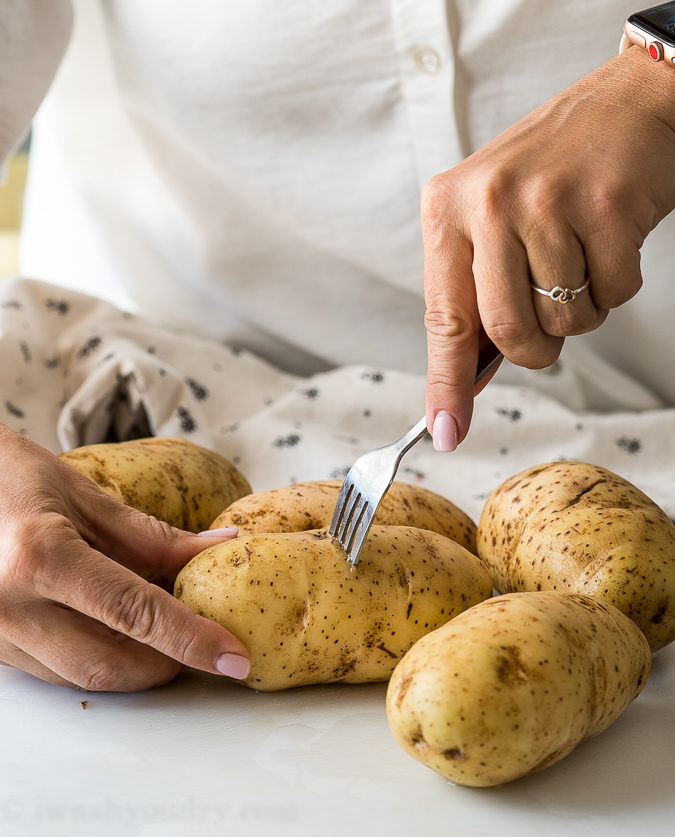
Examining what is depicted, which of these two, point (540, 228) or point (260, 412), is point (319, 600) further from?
point (260, 412)

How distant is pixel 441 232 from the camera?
2.48 ft

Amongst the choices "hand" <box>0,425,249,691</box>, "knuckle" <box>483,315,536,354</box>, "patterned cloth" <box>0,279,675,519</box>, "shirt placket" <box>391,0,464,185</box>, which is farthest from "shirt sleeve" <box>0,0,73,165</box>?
"knuckle" <box>483,315,536,354</box>

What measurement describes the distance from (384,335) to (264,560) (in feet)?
2.68

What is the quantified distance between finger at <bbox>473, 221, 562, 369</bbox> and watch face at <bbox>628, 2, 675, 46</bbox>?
0.25m

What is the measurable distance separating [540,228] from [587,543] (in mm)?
254

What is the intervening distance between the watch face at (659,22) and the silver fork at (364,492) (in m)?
0.33

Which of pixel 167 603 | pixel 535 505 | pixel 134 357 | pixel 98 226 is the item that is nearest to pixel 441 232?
pixel 535 505

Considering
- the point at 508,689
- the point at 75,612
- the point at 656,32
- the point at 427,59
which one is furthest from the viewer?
the point at 427,59

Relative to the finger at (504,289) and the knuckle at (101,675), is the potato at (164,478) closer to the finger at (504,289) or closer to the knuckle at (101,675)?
the knuckle at (101,675)

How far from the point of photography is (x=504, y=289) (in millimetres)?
711

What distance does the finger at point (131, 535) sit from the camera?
729 mm

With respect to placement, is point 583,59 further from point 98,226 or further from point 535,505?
point 98,226

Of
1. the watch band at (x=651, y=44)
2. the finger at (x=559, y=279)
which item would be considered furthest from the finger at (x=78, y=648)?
the watch band at (x=651, y=44)

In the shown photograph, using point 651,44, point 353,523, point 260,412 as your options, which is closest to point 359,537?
point 353,523
